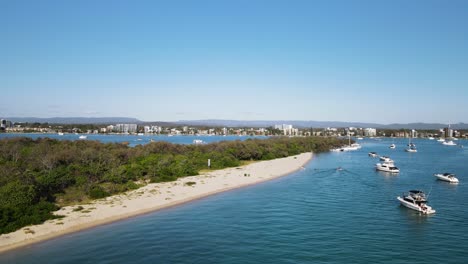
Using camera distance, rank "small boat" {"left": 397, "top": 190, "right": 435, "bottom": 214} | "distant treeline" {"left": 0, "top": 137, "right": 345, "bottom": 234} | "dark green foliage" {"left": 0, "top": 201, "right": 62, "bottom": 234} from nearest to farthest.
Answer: "dark green foliage" {"left": 0, "top": 201, "right": 62, "bottom": 234}
"distant treeline" {"left": 0, "top": 137, "right": 345, "bottom": 234}
"small boat" {"left": 397, "top": 190, "right": 435, "bottom": 214}

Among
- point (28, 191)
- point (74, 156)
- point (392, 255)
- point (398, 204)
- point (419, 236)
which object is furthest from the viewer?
point (74, 156)

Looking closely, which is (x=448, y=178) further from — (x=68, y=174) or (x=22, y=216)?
(x=22, y=216)

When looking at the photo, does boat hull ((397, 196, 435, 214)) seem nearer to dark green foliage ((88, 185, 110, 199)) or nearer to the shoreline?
the shoreline

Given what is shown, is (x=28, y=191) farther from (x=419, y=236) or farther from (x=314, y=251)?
(x=419, y=236)

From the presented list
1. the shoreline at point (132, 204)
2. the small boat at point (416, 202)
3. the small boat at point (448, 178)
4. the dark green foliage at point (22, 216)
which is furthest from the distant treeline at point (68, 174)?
the small boat at point (448, 178)

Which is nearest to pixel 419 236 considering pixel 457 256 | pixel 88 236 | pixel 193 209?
pixel 457 256

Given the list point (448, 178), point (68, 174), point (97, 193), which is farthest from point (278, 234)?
point (448, 178)

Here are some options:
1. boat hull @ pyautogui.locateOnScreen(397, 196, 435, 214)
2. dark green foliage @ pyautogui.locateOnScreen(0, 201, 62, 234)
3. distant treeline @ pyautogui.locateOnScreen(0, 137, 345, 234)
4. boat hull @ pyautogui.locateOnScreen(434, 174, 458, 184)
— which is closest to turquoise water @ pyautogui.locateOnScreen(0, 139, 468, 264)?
boat hull @ pyautogui.locateOnScreen(397, 196, 435, 214)
